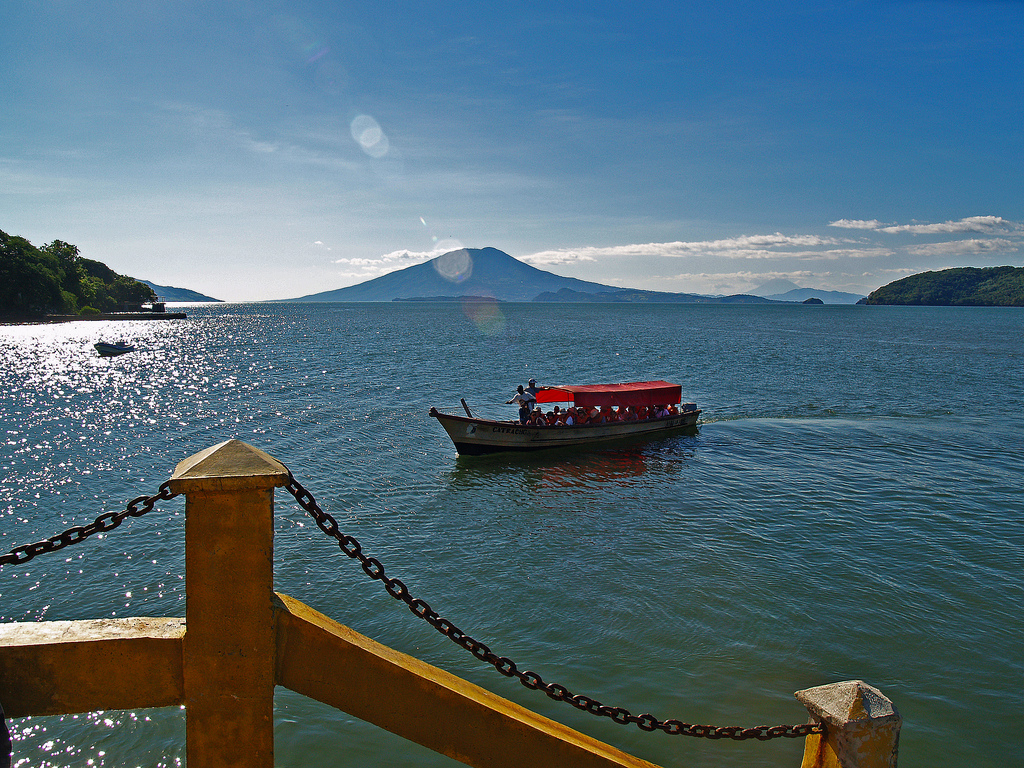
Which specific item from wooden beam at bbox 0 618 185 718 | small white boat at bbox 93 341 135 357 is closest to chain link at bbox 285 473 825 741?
wooden beam at bbox 0 618 185 718

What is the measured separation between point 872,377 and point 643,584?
46.8m

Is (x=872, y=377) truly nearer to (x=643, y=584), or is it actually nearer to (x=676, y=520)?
(x=676, y=520)

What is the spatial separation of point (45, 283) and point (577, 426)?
113 metres

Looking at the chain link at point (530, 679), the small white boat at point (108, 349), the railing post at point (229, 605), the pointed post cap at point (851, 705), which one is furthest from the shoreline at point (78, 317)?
the pointed post cap at point (851, 705)

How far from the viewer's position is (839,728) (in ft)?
13.9

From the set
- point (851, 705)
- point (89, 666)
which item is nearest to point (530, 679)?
point (851, 705)

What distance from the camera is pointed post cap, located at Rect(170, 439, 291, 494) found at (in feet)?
9.44

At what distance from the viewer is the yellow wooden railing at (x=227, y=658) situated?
2936 mm

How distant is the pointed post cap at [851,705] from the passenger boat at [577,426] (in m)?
19.6

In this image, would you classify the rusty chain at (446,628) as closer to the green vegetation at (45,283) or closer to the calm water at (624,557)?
the calm water at (624,557)

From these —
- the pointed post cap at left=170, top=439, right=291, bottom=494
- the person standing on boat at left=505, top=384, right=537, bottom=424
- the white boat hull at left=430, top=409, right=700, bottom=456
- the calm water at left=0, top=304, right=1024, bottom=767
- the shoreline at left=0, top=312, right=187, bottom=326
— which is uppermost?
the shoreline at left=0, top=312, right=187, bottom=326

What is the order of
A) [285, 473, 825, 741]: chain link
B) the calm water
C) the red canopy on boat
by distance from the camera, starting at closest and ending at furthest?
1. [285, 473, 825, 741]: chain link
2. the calm water
3. the red canopy on boat

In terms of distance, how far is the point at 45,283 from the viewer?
101188mm

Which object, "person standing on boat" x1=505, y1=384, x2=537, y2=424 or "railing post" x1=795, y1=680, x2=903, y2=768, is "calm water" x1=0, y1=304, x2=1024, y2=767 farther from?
"railing post" x1=795, y1=680, x2=903, y2=768
